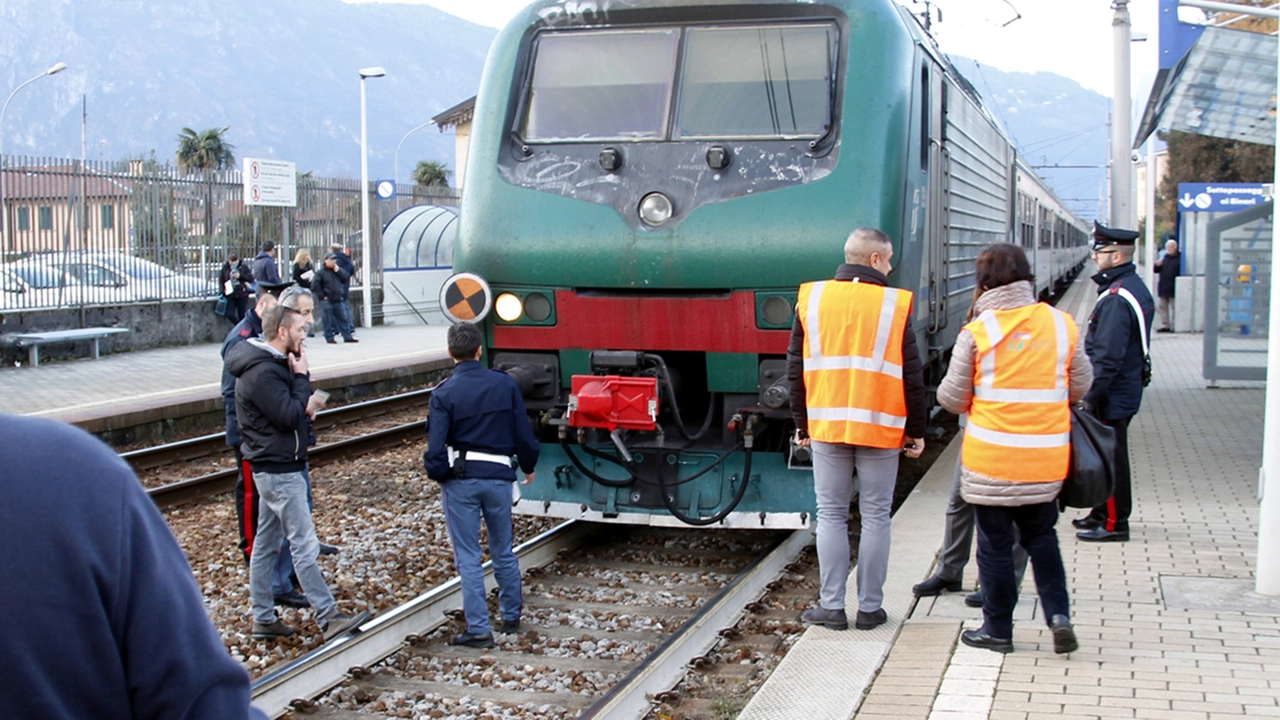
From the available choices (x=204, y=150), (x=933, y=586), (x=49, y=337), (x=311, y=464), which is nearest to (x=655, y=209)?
(x=933, y=586)

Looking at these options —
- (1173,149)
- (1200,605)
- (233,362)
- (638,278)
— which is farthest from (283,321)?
(1173,149)

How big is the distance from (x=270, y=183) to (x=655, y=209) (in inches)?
582

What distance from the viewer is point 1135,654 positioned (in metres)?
4.76

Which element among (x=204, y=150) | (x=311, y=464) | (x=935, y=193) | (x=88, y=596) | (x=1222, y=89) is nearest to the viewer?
(x=88, y=596)

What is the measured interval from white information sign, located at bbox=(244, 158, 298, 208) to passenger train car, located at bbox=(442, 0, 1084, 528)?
13.3 metres

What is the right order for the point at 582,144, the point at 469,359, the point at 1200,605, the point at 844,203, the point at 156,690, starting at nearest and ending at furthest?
1. the point at 156,690
2. the point at 1200,605
3. the point at 469,359
4. the point at 844,203
5. the point at 582,144

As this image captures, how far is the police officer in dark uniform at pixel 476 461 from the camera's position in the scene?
5.66 metres

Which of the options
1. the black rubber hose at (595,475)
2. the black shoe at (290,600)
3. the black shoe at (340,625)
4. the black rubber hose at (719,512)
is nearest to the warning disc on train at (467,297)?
the black rubber hose at (595,475)

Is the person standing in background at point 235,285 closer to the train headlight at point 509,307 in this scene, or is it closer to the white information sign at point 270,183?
the white information sign at point 270,183

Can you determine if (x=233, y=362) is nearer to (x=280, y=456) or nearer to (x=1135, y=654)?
(x=280, y=456)

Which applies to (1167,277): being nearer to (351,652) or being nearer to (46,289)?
(46,289)

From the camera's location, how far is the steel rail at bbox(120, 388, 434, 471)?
1068 cm

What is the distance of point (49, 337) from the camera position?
15.7m

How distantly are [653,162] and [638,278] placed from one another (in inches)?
25.5
